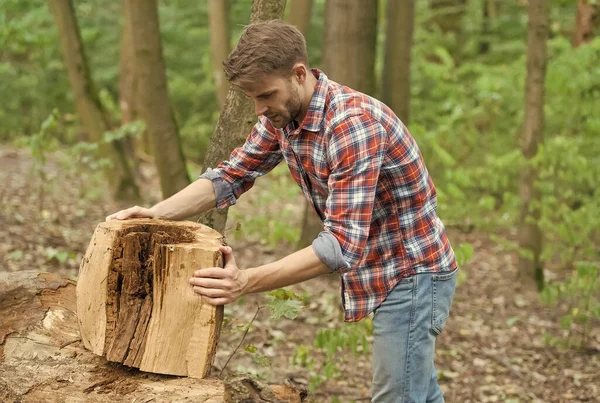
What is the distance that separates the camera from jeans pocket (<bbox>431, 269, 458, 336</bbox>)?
116 inches

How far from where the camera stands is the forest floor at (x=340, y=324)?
4.98 meters

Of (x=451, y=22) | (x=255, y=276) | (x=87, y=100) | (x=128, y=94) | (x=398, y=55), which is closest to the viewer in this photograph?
(x=255, y=276)

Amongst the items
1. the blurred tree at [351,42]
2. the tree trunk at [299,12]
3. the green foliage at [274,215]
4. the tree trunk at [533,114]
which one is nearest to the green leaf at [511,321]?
the tree trunk at [533,114]

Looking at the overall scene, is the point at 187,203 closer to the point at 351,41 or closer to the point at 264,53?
the point at 264,53

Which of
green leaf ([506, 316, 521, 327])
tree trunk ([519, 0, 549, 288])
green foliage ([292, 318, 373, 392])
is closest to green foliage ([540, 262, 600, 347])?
green leaf ([506, 316, 521, 327])

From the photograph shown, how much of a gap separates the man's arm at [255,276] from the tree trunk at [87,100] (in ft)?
18.7

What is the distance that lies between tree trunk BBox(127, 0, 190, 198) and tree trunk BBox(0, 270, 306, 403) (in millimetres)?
3308

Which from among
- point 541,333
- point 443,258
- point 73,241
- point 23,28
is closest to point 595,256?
point 541,333

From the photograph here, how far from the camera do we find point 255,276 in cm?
262

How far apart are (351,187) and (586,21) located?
9064mm

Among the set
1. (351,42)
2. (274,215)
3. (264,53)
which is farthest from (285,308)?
(274,215)

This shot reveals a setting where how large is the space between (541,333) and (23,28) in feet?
23.8

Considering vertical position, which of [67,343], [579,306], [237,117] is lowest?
[579,306]

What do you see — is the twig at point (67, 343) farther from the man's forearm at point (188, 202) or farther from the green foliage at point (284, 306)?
the green foliage at point (284, 306)
